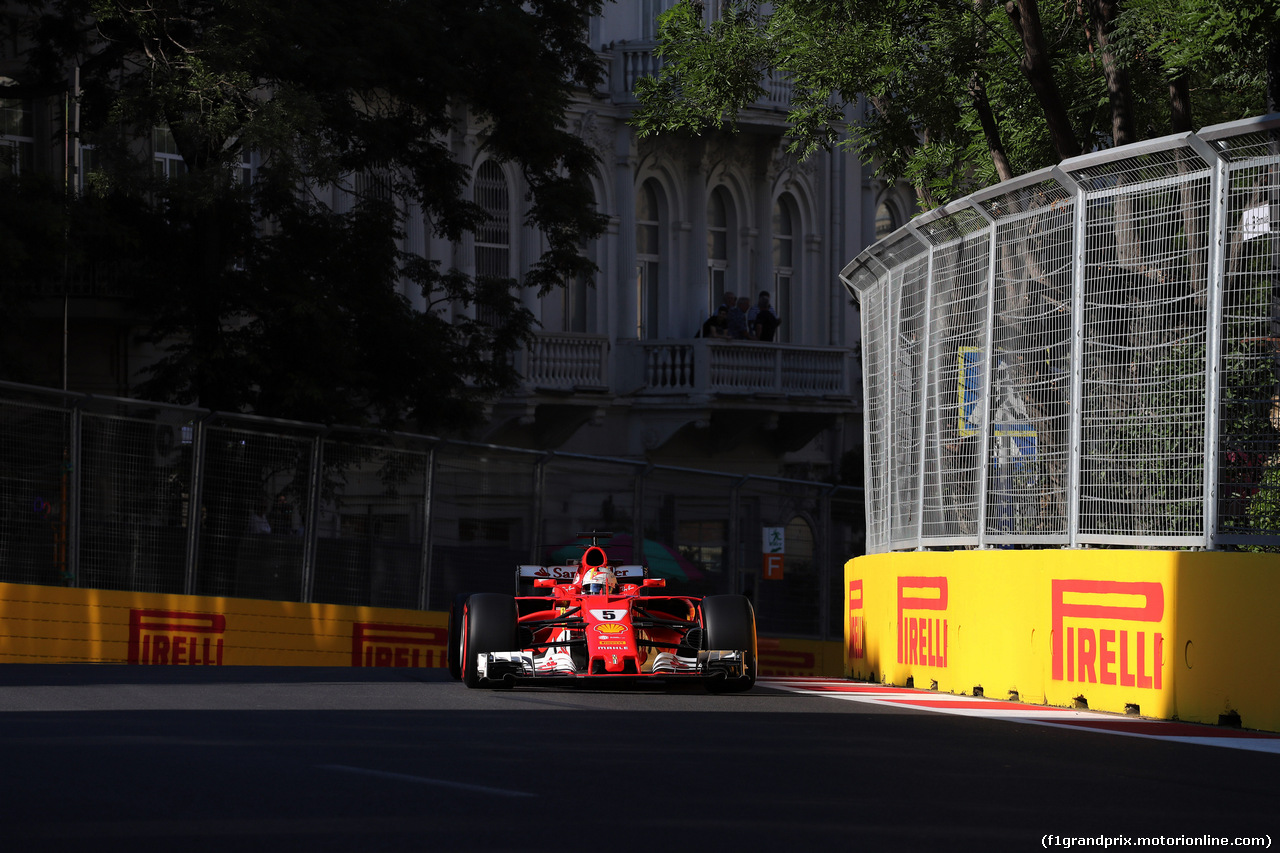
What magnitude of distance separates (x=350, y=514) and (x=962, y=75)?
740 centimetres

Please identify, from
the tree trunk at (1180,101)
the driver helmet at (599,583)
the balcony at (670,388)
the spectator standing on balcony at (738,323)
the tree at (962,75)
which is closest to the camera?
the driver helmet at (599,583)

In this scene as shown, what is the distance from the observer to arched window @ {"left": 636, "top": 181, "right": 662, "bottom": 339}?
34812mm

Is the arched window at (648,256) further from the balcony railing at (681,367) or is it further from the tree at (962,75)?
the tree at (962,75)

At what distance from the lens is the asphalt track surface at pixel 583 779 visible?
621 centimetres

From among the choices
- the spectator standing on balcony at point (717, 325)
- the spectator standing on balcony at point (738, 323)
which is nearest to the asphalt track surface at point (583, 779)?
the spectator standing on balcony at point (717, 325)

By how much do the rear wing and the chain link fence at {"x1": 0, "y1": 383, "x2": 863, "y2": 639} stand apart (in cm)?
391

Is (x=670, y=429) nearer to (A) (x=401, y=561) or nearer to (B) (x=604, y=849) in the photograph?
(A) (x=401, y=561)

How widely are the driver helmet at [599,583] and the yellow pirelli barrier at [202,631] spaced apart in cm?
604

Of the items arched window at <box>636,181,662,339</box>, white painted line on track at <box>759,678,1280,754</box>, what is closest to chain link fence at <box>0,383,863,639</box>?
white painted line on track at <box>759,678,1280,754</box>

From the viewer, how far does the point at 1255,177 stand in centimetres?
1037

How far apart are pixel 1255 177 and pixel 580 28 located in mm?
15756

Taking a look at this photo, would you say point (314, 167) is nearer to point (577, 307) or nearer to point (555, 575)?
point (555, 575)

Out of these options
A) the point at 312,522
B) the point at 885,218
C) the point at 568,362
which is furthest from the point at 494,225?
the point at 312,522

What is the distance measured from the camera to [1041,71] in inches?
629
